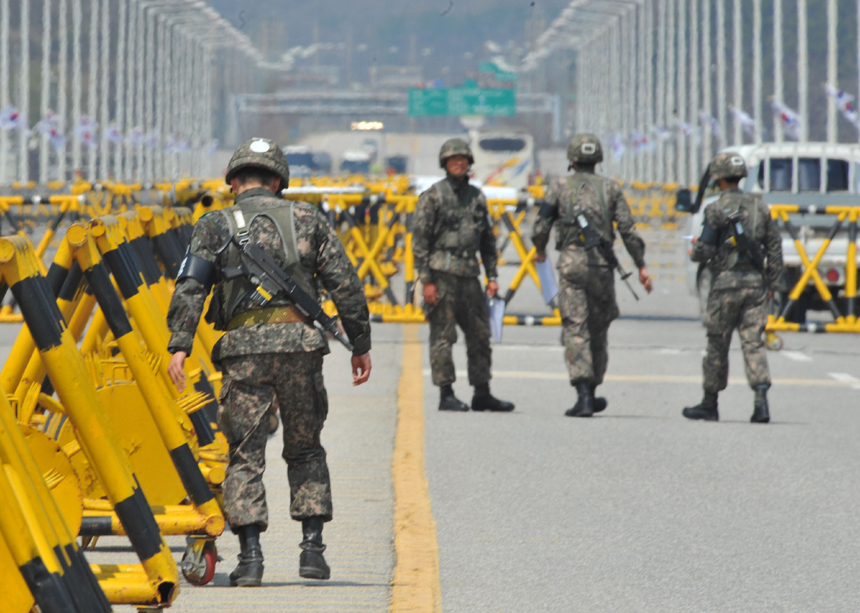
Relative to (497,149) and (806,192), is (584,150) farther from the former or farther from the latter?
(497,149)

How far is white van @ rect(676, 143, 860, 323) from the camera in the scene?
50.3 ft

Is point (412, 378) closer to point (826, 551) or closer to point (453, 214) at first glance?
point (453, 214)

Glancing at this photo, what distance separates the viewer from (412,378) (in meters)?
11.5

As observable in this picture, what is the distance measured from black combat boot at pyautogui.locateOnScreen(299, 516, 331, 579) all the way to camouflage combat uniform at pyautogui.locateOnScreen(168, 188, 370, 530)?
0.13 ft

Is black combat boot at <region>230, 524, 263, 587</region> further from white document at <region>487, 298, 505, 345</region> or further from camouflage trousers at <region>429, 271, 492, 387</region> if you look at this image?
white document at <region>487, 298, 505, 345</region>

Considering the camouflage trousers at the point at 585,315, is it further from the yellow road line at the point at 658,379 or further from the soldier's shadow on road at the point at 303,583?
the soldier's shadow on road at the point at 303,583

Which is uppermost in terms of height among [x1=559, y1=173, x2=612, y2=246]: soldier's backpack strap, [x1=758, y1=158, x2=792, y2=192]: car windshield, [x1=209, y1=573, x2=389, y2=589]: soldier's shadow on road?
[x1=758, y1=158, x2=792, y2=192]: car windshield

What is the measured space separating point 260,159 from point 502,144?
64484mm

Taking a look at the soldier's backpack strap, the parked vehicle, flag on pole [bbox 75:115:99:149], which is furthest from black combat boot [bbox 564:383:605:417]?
the parked vehicle

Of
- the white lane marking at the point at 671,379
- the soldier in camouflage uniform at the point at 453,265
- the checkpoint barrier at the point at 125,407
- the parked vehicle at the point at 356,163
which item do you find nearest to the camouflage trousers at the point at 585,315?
the soldier in camouflage uniform at the point at 453,265

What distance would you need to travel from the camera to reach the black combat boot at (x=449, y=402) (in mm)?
9812

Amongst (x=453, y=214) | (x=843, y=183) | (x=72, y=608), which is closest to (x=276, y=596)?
(x=72, y=608)

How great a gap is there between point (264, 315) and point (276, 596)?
1012mm

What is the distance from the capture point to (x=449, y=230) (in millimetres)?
9586
